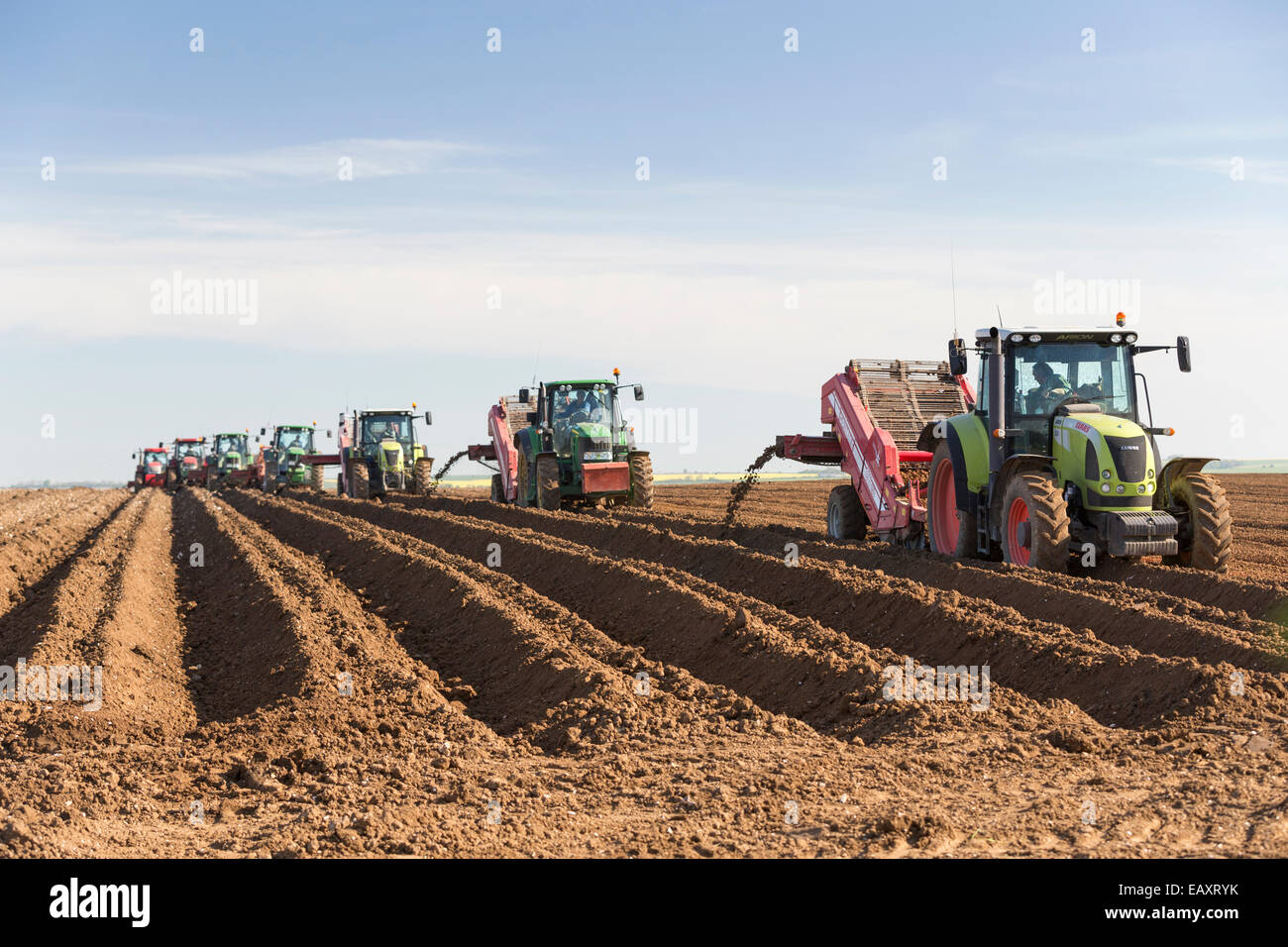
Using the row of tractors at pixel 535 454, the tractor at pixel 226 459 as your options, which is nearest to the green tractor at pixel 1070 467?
the row of tractors at pixel 535 454

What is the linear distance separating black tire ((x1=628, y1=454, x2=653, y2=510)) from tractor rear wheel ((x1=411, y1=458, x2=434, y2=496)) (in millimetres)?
10671

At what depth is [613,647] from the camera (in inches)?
350

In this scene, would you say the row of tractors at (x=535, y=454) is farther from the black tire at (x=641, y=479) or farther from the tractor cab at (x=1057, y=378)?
the tractor cab at (x=1057, y=378)

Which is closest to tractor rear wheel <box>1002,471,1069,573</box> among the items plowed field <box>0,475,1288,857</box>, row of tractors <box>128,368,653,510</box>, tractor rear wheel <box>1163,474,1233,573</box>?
plowed field <box>0,475,1288,857</box>

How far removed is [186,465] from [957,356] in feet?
148

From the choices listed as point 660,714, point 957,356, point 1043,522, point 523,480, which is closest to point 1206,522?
point 1043,522

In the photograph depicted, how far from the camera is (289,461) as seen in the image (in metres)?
38.4

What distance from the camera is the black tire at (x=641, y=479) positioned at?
67.7 feet

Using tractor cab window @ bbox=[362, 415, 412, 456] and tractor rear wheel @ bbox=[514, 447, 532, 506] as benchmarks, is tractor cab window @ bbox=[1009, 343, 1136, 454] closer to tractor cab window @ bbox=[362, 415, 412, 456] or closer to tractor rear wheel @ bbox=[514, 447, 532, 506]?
tractor rear wheel @ bbox=[514, 447, 532, 506]

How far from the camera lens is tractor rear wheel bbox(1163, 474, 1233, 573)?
10.3 meters

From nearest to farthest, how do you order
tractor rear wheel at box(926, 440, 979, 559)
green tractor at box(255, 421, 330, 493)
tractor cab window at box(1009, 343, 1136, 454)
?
tractor cab window at box(1009, 343, 1136, 454)
tractor rear wheel at box(926, 440, 979, 559)
green tractor at box(255, 421, 330, 493)

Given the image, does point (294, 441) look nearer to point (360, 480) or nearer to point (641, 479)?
point (360, 480)

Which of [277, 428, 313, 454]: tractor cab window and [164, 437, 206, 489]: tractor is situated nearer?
[277, 428, 313, 454]: tractor cab window
